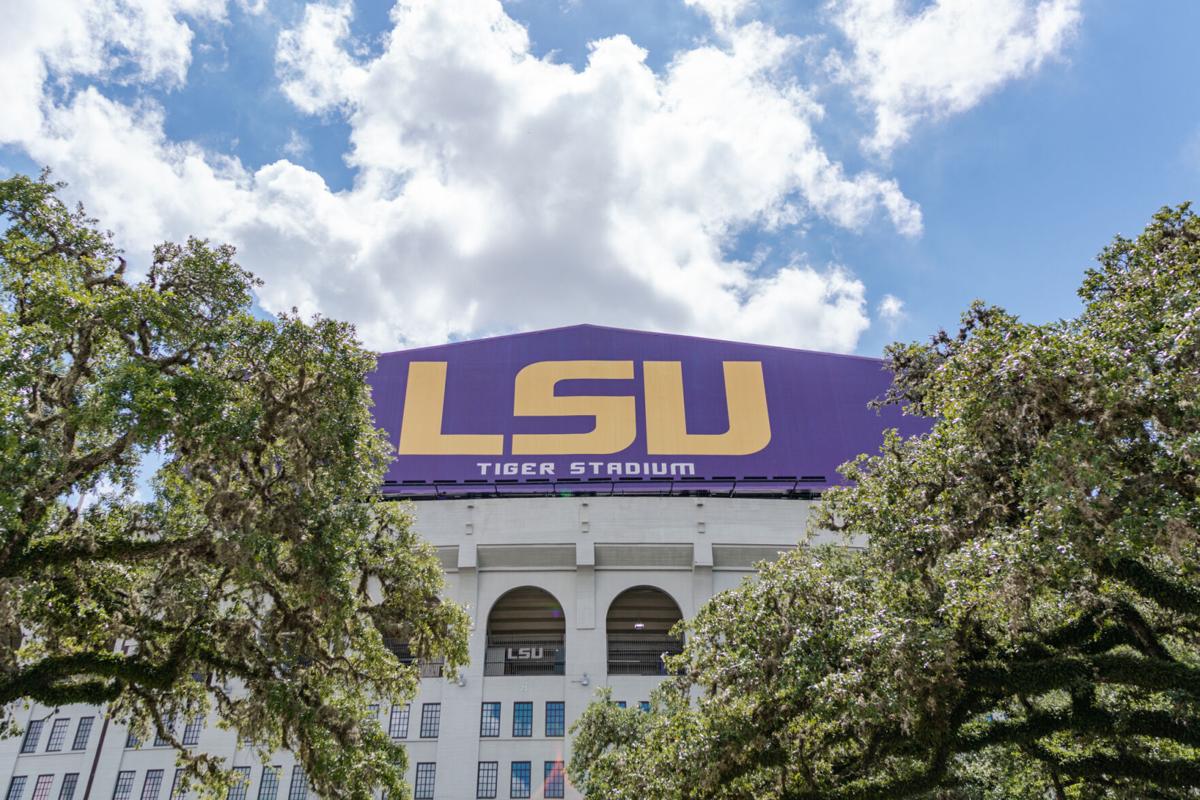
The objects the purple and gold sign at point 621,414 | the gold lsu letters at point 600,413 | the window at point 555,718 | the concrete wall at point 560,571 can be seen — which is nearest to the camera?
the window at point 555,718

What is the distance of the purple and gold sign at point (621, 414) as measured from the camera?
43.5 m

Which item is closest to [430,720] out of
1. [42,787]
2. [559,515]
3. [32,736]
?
[559,515]

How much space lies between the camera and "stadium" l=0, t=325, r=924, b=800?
1454 inches

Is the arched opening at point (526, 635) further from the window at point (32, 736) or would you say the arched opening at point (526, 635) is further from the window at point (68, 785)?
the window at point (32, 736)

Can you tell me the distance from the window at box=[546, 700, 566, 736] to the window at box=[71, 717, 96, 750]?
2270 cm

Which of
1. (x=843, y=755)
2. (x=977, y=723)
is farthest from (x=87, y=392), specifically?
(x=977, y=723)

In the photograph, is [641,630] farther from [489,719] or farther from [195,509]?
[195,509]

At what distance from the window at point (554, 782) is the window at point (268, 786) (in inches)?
491

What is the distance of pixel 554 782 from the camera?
1396 inches

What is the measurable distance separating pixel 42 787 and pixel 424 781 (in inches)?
758

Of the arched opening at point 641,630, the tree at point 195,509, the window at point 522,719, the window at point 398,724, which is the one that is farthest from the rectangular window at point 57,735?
the arched opening at point 641,630

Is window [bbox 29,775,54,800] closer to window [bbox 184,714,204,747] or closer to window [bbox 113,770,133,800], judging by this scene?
window [bbox 113,770,133,800]

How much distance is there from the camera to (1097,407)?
12.2 metres

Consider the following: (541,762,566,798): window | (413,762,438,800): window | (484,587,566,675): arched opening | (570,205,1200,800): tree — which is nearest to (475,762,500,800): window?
Result: (413,762,438,800): window
